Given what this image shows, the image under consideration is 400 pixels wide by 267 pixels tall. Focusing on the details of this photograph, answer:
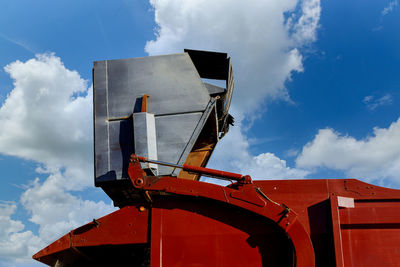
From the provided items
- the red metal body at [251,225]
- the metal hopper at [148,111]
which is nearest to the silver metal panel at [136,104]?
the metal hopper at [148,111]

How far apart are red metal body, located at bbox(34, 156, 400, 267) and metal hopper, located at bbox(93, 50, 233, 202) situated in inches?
23.1

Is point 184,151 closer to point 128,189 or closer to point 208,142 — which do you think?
point 128,189

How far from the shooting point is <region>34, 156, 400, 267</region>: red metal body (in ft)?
14.7

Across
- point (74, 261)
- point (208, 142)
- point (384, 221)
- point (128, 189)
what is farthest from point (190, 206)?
point (208, 142)

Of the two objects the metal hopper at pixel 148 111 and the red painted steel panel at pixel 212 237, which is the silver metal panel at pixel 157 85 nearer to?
the metal hopper at pixel 148 111

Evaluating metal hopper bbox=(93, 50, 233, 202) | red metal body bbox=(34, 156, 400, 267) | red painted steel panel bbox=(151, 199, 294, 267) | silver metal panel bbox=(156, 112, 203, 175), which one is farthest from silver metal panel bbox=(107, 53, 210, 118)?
red painted steel panel bbox=(151, 199, 294, 267)

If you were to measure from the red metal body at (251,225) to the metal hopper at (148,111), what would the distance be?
1.92ft

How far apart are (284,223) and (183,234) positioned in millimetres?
1233

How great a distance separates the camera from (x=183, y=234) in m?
4.72

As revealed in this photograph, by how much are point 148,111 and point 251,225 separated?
2176 millimetres

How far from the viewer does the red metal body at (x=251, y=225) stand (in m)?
4.48

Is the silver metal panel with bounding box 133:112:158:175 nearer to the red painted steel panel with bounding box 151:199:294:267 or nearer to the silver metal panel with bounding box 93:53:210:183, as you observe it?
the silver metal panel with bounding box 93:53:210:183

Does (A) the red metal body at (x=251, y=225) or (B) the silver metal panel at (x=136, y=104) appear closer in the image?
(A) the red metal body at (x=251, y=225)

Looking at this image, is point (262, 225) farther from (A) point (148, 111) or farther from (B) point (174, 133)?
(A) point (148, 111)
